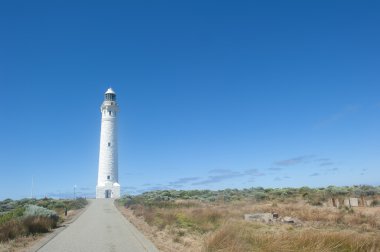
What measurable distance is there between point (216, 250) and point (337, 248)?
3.46 metres

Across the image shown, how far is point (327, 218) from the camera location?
21.4m

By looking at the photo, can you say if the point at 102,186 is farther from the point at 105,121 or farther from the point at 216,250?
the point at 216,250

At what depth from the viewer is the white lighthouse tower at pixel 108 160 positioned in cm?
6412

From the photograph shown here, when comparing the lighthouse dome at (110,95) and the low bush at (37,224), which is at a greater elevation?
the lighthouse dome at (110,95)

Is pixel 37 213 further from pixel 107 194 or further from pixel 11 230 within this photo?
pixel 107 194

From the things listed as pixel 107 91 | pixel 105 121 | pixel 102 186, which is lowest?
pixel 102 186

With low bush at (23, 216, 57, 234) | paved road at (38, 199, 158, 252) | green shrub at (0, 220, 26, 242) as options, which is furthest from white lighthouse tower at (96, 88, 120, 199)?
green shrub at (0, 220, 26, 242)

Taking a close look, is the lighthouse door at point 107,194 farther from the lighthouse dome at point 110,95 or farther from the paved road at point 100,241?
the paved road at point 100,241

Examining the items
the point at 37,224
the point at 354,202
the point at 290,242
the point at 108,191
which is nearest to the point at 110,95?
the point at 108,191

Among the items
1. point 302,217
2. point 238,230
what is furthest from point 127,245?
point 302,217

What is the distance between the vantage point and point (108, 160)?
211ft

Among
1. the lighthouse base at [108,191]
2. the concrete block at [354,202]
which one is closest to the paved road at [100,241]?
the concrete block at [354,202]

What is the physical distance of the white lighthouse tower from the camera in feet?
210

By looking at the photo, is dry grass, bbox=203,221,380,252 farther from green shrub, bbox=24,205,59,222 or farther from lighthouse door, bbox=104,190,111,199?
lighthouse door, bbox=104,190,111,199
